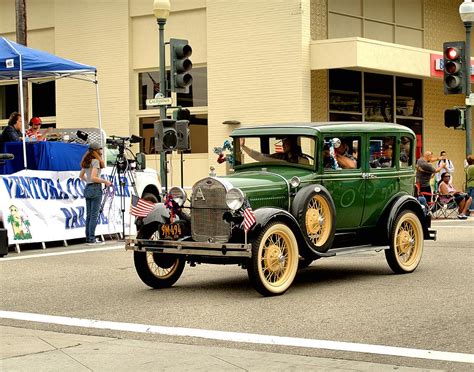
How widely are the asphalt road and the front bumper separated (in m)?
0.49

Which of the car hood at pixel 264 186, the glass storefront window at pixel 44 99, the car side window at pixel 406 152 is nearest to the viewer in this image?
Result: the car hood at pixel 264 186

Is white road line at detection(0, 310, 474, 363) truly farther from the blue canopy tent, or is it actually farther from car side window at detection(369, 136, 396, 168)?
the blue canopy tent

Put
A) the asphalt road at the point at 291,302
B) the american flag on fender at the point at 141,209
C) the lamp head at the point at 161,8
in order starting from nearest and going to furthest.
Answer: the asphalt road at the point at 291,302
the american flag on fender at the point at 141,209
the lamp head at the point at 161,8

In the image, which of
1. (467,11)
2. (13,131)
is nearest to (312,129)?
(13,131)

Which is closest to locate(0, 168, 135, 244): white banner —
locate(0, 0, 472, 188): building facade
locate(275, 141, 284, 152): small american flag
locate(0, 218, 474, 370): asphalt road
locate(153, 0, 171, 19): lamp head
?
locate(0, 218, 474, 370): asphalt road

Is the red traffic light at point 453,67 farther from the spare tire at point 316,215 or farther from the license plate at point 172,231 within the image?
the license plate at point 172,231

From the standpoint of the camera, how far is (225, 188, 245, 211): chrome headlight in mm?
10047

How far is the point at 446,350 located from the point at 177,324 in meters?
2.56

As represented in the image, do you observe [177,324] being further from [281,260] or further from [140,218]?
[140,218]

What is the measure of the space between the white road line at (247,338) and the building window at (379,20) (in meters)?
21.7

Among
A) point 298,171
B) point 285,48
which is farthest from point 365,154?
point 285,48

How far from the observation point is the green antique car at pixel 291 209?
1015 cm

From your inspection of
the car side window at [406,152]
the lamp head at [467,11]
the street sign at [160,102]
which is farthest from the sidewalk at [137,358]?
the lamp head at [467,11]

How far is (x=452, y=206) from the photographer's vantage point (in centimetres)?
2514
